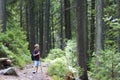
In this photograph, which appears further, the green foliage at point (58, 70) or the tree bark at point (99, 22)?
the tree bark at point (99, 22)

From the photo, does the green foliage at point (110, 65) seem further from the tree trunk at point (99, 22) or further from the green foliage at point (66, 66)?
the tree trunk at point (99, 22)

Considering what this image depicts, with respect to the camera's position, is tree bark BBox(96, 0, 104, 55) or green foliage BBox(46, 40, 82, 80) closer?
green foliage BBox(46, 40, 82, 80)

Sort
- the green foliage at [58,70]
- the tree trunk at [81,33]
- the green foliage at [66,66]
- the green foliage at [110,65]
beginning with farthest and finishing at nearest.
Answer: the green foliage at [58,70]
the green foliage at [66,66]
the tree trunk at [81,33]
the green foliage at [110,65]

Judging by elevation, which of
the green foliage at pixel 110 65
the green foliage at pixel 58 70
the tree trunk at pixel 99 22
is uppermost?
the tree trunk at pixel 99 22

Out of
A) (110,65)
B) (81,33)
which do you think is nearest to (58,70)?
(81,33)

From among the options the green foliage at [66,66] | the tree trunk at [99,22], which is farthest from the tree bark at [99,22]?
the green foliage at [66,66]

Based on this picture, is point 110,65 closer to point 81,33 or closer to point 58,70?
point 81,33

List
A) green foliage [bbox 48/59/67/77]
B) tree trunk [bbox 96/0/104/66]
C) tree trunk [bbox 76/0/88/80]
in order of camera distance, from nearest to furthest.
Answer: tree trunk [bbox 76/0/88/80] < green foliage [bbox 48/59/67/77] < tree trunk [bbox 96/0/104/66]

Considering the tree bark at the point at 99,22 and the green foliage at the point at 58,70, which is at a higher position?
the tree bark at the point at 99,22

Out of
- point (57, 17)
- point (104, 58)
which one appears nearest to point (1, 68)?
point (104, 58)

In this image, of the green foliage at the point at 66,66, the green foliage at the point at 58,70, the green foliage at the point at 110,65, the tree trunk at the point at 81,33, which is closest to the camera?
the green foliage at the point at 110,65

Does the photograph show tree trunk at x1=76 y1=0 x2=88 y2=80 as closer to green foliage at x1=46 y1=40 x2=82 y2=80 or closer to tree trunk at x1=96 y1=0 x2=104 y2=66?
green foliage at x1=46 y1=40 x2=82 y2=80

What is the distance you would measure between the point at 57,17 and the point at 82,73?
2941 cm

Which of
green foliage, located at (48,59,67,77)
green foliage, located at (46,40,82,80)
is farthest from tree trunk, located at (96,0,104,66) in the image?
green foliage, located at (48,59,67,77)
